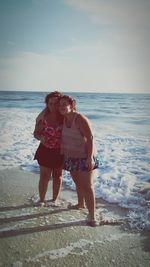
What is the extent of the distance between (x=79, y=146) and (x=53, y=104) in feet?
1.94

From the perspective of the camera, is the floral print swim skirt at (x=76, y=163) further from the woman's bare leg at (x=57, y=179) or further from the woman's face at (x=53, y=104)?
the woman's face at (x=53, y=104)

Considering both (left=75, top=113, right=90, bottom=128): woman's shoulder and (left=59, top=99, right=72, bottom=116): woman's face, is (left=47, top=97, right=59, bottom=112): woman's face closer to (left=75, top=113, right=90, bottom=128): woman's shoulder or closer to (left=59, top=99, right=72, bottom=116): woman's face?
(left=59, top=99, right=72, bottom=116): woman's face

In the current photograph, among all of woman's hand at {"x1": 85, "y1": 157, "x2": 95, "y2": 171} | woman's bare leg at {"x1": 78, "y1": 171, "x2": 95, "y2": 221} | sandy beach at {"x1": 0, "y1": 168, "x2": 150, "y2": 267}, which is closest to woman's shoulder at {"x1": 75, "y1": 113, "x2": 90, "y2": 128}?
woman's hand at {"x1": 85, "y1": 157, "x2": 95, "y2": 171}

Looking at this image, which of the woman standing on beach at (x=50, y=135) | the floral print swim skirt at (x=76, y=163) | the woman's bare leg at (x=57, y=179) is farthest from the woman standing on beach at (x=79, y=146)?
the woman's bare leg at (x=57, y=179)

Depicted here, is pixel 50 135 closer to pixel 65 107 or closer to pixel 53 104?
pixel 53 104

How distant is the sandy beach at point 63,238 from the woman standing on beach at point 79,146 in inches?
10.2

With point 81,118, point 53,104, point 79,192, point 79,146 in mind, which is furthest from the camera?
point 79,192

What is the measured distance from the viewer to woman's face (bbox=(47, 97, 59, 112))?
320 cm

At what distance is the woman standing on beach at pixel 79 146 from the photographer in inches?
114

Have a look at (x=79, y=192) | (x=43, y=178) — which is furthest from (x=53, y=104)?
(x=79, y=192)

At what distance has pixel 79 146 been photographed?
299 centimetres

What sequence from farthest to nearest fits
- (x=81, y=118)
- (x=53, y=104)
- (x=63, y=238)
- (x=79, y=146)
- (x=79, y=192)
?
1. (x=79, y=192)
2. (x=53, y=104)
3. (x=79, y=146)
4. (x=81, y=118)
5. (x=63, y=238)

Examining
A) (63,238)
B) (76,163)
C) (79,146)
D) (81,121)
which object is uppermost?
(81,121)

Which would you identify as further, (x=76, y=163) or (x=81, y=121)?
(x=76, y=163)
